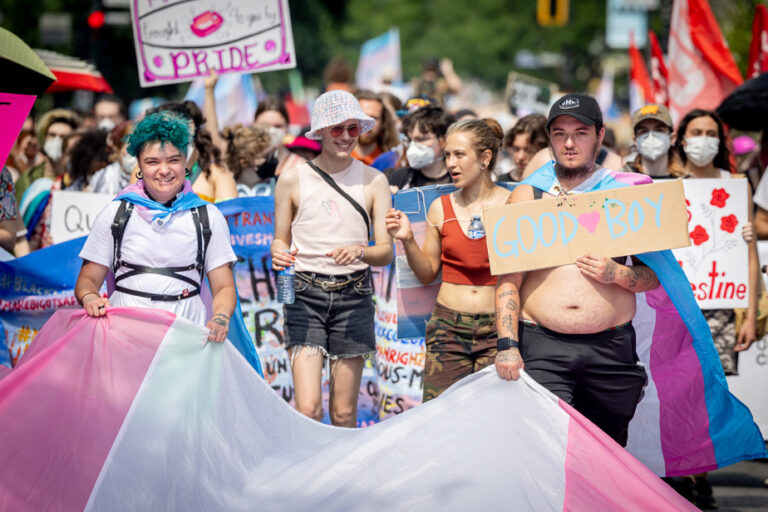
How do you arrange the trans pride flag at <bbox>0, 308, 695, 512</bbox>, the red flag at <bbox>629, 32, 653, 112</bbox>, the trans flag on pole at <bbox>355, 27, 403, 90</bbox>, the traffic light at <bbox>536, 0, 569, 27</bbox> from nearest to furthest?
the trans pride flag at <bbox>0, 308, 695, 512</bbox>, the red flag at <bbox>629, 32, 653, 112</bbox>, the trans flag on pole at <bbox>355, 27, 403, 90</bbox>, the traffic light at <bbox>536, 0, 569, 27</bbox>

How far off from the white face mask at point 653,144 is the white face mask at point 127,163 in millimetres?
3769

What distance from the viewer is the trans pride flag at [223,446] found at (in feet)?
14.3

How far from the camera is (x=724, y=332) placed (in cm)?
703

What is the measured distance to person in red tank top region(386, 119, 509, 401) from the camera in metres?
5.54

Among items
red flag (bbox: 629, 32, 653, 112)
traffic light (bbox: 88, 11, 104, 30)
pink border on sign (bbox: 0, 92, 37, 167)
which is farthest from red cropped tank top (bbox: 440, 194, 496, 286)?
traffic light (bbox: 88, 11, 104, 30)

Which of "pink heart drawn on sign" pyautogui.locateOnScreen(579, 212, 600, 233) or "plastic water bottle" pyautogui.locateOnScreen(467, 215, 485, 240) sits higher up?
"pink heart drawn on sign" pyautogui.locateOnScreen(579, 212, 600, 233)

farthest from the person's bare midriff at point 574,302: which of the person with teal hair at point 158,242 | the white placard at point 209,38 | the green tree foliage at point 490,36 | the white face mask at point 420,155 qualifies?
the green tree foliage at point 490,36

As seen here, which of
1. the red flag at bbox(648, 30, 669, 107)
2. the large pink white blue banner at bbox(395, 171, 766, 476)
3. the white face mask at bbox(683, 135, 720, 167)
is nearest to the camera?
the large pink white blue banner at bbox(395, 171, 766, 476)

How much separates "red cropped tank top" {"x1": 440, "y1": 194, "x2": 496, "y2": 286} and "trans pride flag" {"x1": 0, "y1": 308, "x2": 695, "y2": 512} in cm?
95

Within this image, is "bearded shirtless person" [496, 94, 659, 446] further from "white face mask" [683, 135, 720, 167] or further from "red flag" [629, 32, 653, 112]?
"red flag" [629, 32, 653, 112]

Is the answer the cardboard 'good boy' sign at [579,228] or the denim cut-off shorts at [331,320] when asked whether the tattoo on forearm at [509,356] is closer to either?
the cardboard 'good boy' sign at [579,228]

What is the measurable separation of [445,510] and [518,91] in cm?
1097

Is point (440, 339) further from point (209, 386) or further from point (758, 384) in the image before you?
point (758, 384)

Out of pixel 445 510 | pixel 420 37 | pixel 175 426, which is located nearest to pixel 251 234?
pixel 175 426
